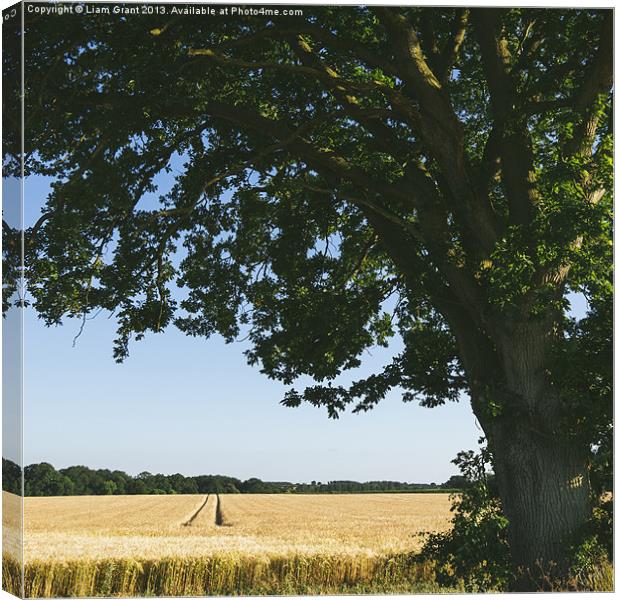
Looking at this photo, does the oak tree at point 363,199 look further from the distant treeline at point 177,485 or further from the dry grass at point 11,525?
the dry grass at point 11,525

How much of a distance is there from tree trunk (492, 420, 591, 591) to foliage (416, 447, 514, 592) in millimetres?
187

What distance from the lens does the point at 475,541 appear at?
9.67 meters

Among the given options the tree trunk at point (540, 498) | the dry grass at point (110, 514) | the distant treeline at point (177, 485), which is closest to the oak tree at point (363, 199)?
the tree trunk at point (540, 498)

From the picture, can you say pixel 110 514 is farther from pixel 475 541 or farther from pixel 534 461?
pixel 534 461

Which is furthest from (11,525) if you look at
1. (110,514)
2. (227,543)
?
(227,543)

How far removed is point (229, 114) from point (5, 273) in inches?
134

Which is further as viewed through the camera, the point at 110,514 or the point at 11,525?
the point at 110,514

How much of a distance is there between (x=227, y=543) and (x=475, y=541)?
10.2 feet

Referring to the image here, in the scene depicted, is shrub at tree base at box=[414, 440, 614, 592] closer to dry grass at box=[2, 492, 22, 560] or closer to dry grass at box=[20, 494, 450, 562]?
dry grass at box=[20, 494, 450, 562]

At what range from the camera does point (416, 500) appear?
1077 cm

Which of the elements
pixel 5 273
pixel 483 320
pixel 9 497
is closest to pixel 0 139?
pixel 5 273

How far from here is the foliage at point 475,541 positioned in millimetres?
9531

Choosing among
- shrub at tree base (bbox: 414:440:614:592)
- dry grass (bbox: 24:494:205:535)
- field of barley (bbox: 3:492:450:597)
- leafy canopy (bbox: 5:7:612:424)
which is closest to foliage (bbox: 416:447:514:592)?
shrub at tree base (bbox: 414:440:614:592)

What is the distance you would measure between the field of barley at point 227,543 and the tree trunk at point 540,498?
1.00 meters
